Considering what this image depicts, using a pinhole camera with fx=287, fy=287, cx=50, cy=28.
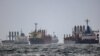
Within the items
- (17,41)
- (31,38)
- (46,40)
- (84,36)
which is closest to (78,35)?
(84,36)

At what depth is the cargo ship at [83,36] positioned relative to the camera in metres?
30.0

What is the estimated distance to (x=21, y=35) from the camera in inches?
1399

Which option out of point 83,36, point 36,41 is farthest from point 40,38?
point 83,36

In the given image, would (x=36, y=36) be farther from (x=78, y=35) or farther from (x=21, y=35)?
(x=78, y=35)

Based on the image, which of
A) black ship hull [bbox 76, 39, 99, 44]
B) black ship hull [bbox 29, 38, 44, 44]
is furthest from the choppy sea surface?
black ship hull [bbox 29, 38, 44, 44]

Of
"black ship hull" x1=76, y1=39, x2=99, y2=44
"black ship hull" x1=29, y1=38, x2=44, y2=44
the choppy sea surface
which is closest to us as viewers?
the choppy sea surface

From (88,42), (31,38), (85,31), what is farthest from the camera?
(31,38)

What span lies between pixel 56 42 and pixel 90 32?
5582 millimetres

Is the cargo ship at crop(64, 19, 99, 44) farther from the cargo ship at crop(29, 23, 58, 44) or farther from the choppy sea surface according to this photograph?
the choppy sea surface

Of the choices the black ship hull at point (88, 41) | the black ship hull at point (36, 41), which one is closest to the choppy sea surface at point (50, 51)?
the black ship hull at point (88, 41)

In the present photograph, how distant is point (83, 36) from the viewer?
100 ft

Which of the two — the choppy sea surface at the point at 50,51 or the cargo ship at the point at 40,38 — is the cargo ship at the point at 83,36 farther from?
the choppy sea surface at the point at 50,51

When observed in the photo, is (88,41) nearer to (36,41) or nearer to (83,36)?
(83,36)

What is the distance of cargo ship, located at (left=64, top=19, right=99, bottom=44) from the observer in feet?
98.3
